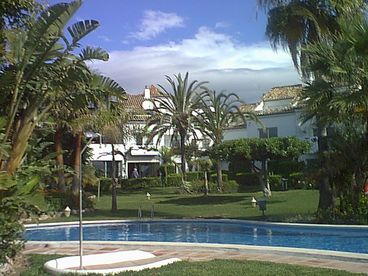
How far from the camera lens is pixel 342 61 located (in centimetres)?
1617

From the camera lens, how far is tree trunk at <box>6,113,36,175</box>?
10531mm

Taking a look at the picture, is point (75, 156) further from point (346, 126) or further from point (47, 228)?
point (346, 126)

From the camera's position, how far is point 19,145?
10.7 m

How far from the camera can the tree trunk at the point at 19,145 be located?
34.6ft

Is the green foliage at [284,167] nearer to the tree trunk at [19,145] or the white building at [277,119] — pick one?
the white building at [277,119]

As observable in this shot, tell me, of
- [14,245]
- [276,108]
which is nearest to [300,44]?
[14,245]

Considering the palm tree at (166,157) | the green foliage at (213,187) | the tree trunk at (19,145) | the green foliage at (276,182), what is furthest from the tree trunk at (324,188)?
the palm tree at (166,157)

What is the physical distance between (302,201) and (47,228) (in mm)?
13750

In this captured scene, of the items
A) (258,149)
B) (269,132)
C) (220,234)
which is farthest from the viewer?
(269,132)

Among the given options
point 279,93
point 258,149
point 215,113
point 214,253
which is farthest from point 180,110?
point 214,253

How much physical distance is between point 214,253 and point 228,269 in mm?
2968

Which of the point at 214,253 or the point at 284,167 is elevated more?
the point at 284,167

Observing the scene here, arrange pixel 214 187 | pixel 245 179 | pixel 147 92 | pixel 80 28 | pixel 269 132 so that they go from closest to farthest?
pixel 80 28, pixel 214 187, pixel 245 179, pixel 269 132, pixel 147 92

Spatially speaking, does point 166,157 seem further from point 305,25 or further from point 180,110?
point 305,25
